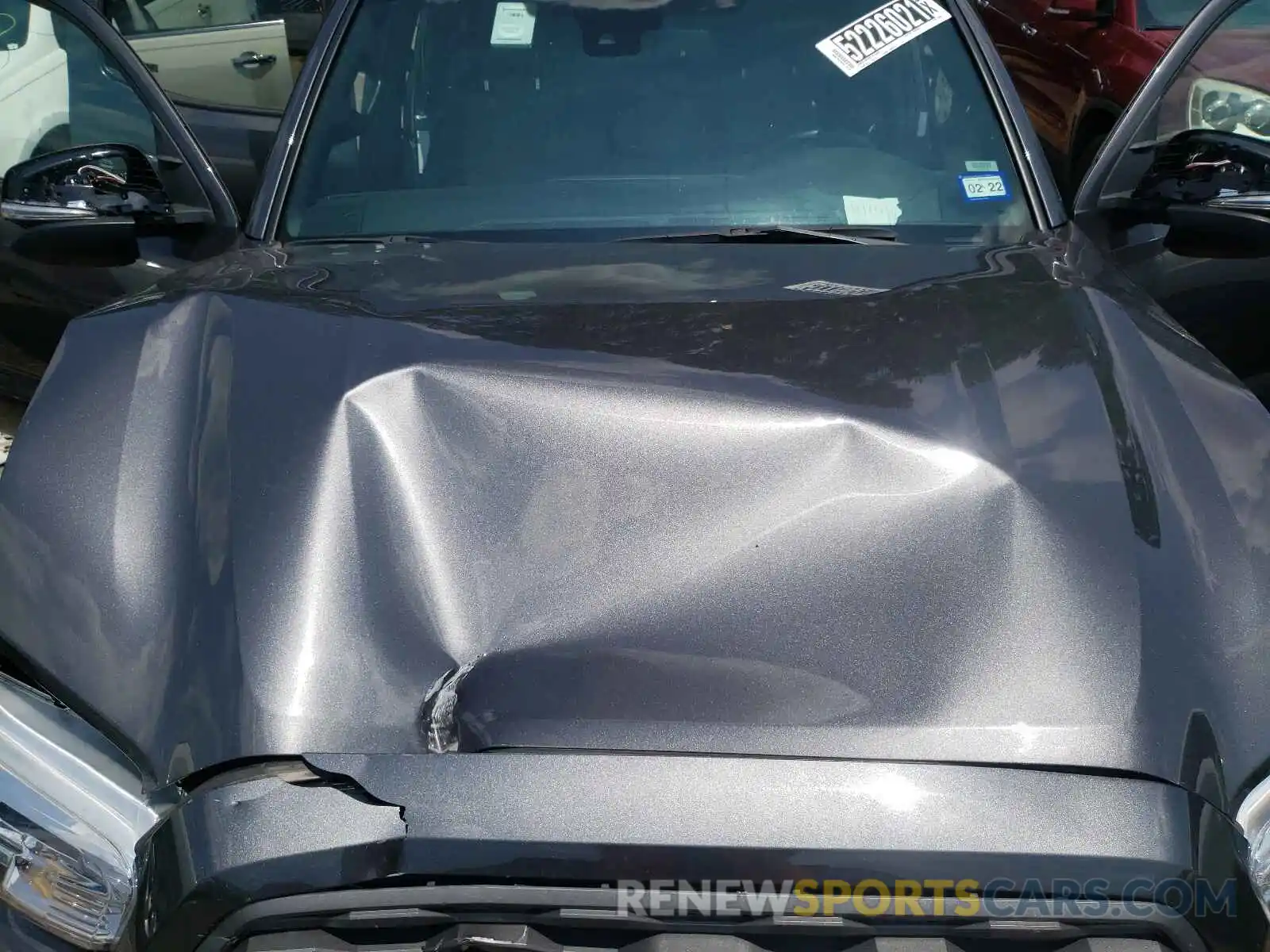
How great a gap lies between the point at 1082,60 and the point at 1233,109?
2.48 metres

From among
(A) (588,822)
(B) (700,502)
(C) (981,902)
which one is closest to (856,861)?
(C) (981,902)

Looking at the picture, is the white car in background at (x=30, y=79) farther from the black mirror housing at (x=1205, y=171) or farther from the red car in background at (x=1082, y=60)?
the red car in background at (x=1082, y=60)

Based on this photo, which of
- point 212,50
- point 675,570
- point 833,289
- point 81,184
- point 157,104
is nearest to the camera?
point 675,570

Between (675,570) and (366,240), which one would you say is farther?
(366,240)

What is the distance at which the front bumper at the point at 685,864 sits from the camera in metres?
1.57

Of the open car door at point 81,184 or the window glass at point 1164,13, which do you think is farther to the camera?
the window glass at point 1164,13

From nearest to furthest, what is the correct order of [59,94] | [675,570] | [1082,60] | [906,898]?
1. [906,898]
2. [675,570]
3. [59,94]
4. [1082,60]

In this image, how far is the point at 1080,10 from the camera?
677cm

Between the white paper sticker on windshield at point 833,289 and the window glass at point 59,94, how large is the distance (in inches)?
73.4

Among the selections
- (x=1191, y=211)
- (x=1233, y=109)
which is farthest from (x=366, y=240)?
(x=1233, y=109)

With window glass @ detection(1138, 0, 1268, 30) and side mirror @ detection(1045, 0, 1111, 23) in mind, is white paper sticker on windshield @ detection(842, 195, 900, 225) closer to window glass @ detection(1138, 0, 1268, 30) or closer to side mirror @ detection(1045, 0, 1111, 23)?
window glass @ detection(1138, 0, 1268, 30)

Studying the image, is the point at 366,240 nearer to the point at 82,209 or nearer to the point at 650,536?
the point at 82,209

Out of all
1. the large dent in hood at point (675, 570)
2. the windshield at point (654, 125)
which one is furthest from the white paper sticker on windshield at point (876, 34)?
the large dent in hood at point (675, 570)

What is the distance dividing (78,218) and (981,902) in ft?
7.41
